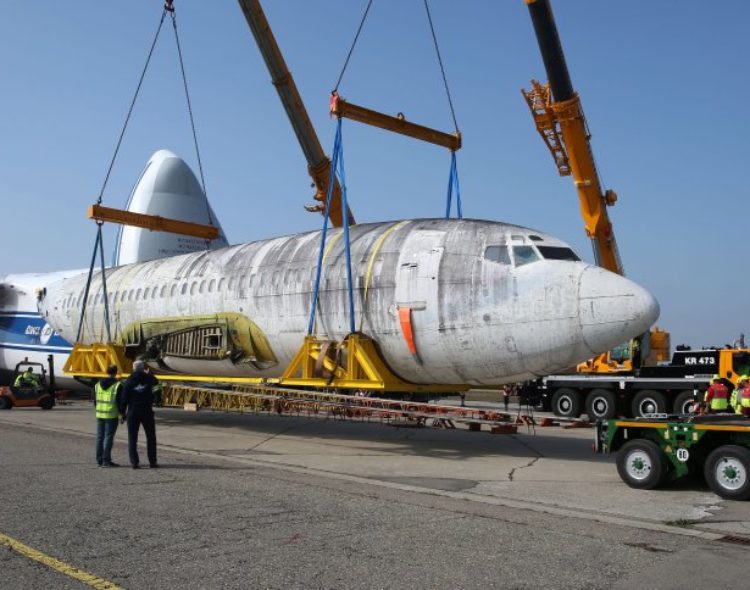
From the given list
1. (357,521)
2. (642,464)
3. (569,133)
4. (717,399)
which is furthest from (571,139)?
(357,521)

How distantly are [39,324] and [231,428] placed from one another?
52.1ft

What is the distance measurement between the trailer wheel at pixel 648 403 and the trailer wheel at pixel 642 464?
11585mm

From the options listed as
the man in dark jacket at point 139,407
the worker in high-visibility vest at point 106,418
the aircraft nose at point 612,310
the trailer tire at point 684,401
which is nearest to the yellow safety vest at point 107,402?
the worker in high-visibility vest at point 106,418

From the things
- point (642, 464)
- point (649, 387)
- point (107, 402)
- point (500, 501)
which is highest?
point (107, 402)

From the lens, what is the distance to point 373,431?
18.1 meters

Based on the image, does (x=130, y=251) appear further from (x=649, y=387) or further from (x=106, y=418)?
(x=106, y=418)

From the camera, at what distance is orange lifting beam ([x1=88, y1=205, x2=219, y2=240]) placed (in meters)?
21.1

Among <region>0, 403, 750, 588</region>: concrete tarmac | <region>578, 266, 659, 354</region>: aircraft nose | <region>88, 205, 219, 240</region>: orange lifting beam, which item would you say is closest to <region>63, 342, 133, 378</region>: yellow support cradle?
<region>88, 205, 219, 240</region>: orange lifting beam

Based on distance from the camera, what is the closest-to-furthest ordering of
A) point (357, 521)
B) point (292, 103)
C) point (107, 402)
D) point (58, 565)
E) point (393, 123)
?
point (58, 565)
point (357, 521)
point (107, 402)
point (393, 123)
point (292, 103)

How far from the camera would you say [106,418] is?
11.6 meters

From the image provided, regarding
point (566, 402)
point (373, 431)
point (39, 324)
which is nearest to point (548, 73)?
point (566, 402)

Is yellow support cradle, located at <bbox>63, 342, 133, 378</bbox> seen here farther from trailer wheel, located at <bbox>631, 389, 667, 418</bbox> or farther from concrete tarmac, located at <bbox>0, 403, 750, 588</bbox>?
trailer wheel, located at <bbox>631, 389, 667, 418</bbox>

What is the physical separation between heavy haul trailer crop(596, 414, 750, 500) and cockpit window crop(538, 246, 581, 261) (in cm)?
297

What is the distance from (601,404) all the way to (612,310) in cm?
1184
